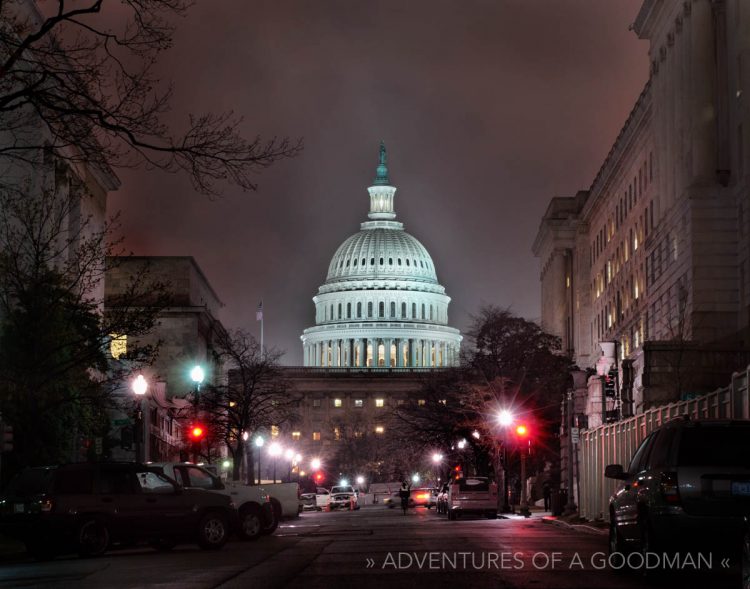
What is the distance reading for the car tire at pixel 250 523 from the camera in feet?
121

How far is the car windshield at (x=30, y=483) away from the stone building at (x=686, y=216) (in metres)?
27.4

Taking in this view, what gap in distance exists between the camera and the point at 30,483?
3238 cm

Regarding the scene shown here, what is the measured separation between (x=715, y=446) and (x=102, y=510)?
15.2 meters

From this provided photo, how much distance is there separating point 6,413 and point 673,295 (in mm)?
50141

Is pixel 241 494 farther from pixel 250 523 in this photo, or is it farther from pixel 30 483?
pixel 30 483

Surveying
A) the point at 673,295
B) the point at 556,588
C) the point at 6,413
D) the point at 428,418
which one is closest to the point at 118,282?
the point at 428,418

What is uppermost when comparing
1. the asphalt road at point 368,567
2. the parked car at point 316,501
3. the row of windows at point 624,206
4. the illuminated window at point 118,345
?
the row of windows at point 624,206

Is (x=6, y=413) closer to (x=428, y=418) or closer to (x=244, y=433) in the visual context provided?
(x=244, y=433)

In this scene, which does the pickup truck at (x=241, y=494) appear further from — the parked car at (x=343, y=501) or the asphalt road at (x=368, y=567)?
the parked car at (x=343, y=501)

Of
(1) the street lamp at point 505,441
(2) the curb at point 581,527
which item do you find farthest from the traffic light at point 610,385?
(1) the street lamp at point 505,441

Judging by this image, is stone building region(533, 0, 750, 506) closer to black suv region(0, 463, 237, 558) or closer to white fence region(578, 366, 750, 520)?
white fence region(578, 366, 750, 520)

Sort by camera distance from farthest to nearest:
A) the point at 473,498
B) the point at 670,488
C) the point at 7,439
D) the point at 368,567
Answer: the point at 473,498, the point at 7,439, the point at 368,567, the point at 670,488

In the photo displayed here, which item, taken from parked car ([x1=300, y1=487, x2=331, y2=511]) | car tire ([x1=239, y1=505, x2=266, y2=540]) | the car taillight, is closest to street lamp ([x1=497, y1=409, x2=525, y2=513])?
parked car ([x1=300, y1=487, x2=331, y2=511])

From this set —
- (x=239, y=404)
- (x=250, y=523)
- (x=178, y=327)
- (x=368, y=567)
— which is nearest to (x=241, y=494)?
(x=250, y=523)
